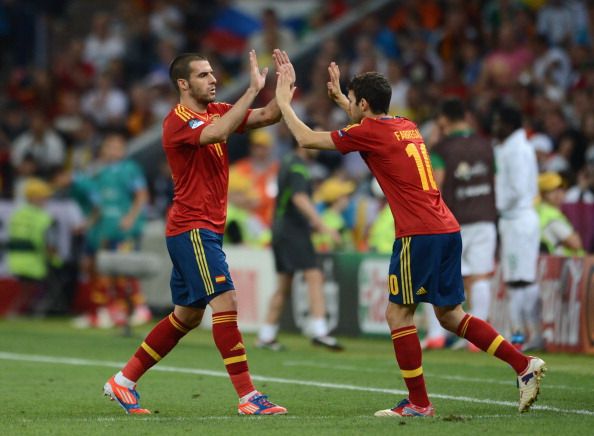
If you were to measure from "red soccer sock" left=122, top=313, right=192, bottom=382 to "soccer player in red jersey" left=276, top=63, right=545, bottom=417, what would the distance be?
4.72 feet

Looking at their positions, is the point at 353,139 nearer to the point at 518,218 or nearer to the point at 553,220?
the point at 518,218

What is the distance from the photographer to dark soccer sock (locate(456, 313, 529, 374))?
8742 mm

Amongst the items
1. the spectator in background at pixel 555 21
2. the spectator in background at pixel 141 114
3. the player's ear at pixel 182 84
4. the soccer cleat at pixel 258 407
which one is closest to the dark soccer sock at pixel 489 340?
the soccer cleat at pixel 258 407

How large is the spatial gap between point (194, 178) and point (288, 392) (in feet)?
6.99

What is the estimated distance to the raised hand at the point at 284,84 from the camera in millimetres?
8898

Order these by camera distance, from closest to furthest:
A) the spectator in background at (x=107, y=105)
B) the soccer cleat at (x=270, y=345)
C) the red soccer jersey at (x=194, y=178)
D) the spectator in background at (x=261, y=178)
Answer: the red soccer jersey at (x=194, y=178) → the soccer cleat at (x=270, y=345) → the spectator in background at (x=261, y=178) → the spectator in background at (x=107, y=105)

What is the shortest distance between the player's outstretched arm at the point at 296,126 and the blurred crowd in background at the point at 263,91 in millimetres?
5528

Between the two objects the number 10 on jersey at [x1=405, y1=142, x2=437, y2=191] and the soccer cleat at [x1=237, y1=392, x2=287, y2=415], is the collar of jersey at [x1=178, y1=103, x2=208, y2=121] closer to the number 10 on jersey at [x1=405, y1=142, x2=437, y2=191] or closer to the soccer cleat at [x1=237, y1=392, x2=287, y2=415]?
the number 10 on jersey at [x1=405, y1=142, x2=437, y2=191]

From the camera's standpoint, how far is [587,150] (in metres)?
16.8

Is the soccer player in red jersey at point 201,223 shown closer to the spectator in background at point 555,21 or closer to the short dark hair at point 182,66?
the short dark hair at point 182,66

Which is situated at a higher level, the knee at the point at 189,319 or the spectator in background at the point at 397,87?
the spectator in background at the point at 397,87

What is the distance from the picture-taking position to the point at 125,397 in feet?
29.8

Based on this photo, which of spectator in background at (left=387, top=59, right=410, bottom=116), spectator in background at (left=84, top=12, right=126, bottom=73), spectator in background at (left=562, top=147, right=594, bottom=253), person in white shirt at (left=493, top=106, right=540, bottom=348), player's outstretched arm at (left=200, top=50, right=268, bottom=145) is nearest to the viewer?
player's outstretched arm at (left=200, top=50, right=268, bottom=145)

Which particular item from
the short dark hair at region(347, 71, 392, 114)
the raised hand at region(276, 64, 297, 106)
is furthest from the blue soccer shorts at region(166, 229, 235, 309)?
the short dark hair at region(347, 71, 392, 114)
